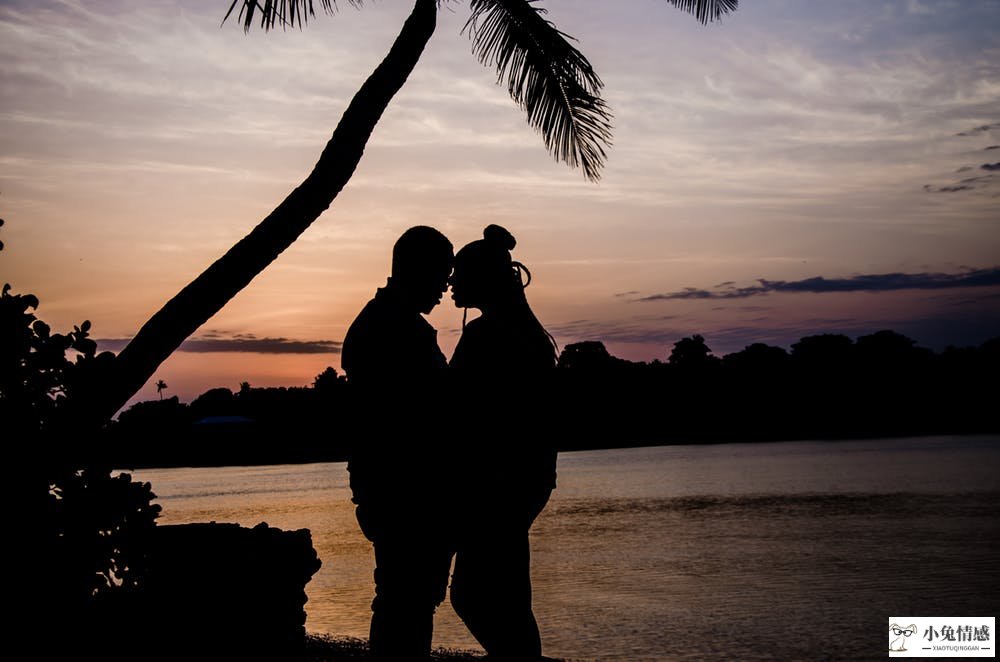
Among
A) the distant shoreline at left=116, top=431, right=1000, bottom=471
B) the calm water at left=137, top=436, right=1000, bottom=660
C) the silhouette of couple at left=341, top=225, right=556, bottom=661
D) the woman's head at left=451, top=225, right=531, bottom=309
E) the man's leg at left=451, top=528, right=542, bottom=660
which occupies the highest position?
the woman's head at left=451, top=225, right=531, bottom=309

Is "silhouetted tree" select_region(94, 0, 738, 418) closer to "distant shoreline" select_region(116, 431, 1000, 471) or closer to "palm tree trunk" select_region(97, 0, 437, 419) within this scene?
"palm tree trunk" select_region(97, 0, 437, 419)

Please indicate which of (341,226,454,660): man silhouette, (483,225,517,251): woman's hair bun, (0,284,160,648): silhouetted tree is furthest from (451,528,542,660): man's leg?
(0,284,160,648): silhouetted tree

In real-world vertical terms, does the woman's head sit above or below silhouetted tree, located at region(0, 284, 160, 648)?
above

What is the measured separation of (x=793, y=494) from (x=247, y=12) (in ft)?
120

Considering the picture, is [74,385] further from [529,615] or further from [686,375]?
[686,375]

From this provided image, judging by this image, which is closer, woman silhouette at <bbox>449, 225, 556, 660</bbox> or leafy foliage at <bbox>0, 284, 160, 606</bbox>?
woman silhouette at <bbox>449, 225, 556, 660</bbox>

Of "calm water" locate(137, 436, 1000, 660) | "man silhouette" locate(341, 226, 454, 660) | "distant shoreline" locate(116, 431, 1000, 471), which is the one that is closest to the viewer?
"man silhouette" locate(341, 226, 454, 660)

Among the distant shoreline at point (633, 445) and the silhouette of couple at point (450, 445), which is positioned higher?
the silhouette of couple at point (450, 445)

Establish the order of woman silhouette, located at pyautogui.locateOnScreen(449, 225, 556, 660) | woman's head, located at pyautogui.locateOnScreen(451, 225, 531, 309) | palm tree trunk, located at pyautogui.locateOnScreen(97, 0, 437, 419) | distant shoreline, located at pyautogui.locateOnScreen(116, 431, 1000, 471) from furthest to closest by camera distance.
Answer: distant shoreline, located at pyautogui.locateOnScreen(116, 431, 1000, 471) < palm tree trunk, located at pyautogui.locateOnScreen(97, 0, 437, 419) < woman's head, located at pyautogui.locateOnScreen(451, 225, 531, 309) < woman silhouette, located at pyautogui.locateOnScreen(449, 225, 556, 660)

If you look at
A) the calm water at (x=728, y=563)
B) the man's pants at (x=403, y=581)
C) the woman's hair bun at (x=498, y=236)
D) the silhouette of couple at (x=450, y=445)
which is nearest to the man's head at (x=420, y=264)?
the silhouette of couple at (x=450, y=445)

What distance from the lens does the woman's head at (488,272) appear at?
4.18 m

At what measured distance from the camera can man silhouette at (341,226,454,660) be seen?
3852mm

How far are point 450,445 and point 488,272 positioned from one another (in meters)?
0.75

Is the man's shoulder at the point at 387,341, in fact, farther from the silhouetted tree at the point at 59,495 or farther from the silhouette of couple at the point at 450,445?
the silhouetted tree at the point at 59,495
